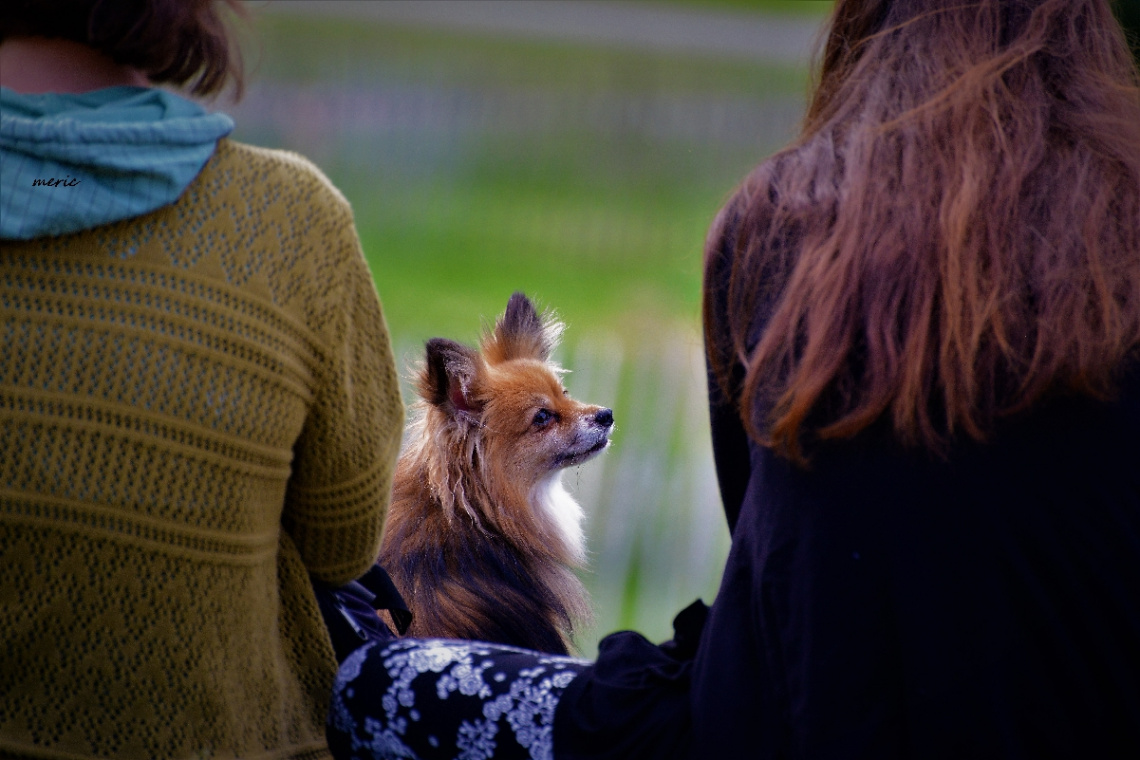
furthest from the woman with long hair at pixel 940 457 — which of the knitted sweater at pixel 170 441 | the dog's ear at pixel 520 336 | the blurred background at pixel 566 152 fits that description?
the blurred background at pixel 566 152

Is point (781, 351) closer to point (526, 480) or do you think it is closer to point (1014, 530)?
point (1014, 530)

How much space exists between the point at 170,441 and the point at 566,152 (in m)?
6.94

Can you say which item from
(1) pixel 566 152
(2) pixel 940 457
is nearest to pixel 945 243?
(2) pixel 940 457

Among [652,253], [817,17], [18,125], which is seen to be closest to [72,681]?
[18,125]

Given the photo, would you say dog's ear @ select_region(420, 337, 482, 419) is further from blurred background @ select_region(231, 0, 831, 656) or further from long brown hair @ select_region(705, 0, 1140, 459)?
blurred background @ select_region(231, 0, 831, 656)

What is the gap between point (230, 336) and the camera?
3.84ft

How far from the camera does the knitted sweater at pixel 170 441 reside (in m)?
1.13

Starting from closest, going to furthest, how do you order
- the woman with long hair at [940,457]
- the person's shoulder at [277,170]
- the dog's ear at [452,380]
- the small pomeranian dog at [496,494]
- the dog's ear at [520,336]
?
the woman with long hair at [940,457] < the person's shoulder at [277,170] < the small pomeranian dog at [496,494] < the dog's ear at [452,380] < the dog's ear at [520,336]

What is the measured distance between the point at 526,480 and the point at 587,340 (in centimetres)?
248

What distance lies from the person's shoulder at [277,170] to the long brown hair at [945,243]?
0.47m

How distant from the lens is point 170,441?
1.16 metres

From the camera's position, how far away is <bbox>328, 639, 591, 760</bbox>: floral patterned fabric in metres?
1.26

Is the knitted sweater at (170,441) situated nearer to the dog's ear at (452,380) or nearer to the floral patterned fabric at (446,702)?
the floral patterned fabric at (446,702)

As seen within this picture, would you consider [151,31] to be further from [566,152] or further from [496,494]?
[566,152]
